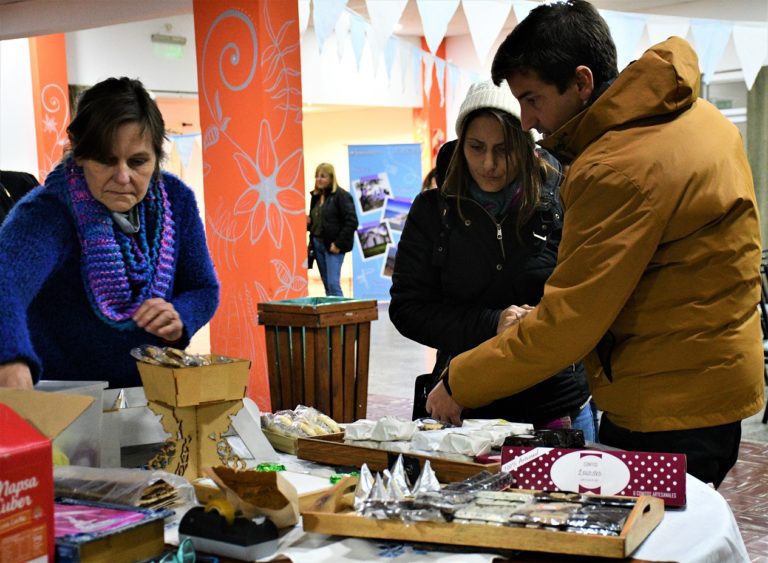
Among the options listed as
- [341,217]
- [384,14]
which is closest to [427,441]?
[384,14]

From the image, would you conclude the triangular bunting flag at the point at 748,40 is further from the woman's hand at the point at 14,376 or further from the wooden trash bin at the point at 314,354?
the woman's hand at the point at 14,376

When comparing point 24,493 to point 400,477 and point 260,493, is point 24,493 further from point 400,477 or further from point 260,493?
point 400,477

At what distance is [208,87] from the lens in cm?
680

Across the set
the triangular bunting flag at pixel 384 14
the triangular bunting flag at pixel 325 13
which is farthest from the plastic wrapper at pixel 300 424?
the triangular bunting flag at pixel 384 14

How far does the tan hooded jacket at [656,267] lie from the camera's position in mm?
1765

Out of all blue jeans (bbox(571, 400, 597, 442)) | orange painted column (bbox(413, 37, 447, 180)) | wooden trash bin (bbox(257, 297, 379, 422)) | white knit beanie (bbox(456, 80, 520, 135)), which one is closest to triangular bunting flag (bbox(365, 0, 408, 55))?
wooden trash bin (bbox(257, 297, 379, 422))

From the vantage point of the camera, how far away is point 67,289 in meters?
2.25

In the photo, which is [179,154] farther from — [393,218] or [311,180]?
[311,180]

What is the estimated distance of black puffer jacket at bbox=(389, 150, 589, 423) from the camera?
99.1 inches

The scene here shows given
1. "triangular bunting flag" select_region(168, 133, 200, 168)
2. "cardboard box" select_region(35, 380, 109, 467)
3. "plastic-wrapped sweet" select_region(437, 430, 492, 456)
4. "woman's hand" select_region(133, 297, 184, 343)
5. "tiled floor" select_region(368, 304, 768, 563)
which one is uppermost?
"triangular bunting flag" select_region(168, 133, 200, 168)

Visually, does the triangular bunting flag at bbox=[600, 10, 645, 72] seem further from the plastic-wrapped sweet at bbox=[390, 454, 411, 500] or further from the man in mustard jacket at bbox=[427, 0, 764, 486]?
the plastic-wrapped sweet at bbox=[390, 454, 411, 500]

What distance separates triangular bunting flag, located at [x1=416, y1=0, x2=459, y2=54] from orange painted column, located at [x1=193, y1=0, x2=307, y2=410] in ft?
3.54

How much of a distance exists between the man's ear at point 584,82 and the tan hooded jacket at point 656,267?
9 centimetres

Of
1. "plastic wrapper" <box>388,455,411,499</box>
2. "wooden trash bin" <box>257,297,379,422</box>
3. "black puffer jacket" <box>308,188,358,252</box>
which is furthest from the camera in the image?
"black puffer jacket" <box>308,188,358,252</box>
